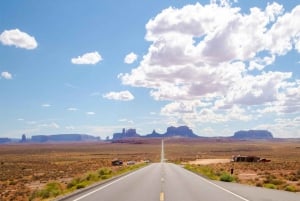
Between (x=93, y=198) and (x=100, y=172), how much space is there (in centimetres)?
2091

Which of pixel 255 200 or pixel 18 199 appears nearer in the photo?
pixel 255 200

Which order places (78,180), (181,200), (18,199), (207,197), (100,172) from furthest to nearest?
(100,172)
(78,180)
(18,199)
(207,197)
(181,200)

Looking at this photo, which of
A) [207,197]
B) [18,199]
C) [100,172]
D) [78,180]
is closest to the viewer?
[207,197]

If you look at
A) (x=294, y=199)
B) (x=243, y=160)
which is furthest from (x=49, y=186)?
(x=243, y=160)

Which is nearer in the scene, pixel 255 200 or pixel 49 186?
pixel 255 200

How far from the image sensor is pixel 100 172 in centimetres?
3797

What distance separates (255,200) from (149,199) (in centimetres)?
405

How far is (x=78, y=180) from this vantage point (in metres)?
30.0

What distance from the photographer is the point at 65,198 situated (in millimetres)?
17250

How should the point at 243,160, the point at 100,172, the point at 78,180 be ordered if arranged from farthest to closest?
1. the point at 243,160
2. the point at 100,172
3. the point at 78,180

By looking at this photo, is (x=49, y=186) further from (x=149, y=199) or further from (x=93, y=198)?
(x=149, y=199)

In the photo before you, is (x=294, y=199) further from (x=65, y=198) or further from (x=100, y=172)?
(x=100, y=172)

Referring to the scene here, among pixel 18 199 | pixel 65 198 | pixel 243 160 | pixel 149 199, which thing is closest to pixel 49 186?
pixel 18 199

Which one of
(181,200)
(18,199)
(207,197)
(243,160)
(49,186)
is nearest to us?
(181,200)
